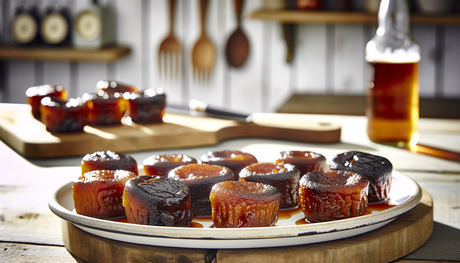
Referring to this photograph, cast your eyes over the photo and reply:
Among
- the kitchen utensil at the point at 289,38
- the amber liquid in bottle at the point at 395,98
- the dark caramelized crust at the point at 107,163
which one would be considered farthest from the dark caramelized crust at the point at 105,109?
the kitchen utensil at the point at 289,38

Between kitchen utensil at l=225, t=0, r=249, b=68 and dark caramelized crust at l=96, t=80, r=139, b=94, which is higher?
kitchen utensil at l=225, t=0, r=249, b=68

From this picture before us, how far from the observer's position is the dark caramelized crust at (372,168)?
0.90 meters

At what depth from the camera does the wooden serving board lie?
67 centimetres

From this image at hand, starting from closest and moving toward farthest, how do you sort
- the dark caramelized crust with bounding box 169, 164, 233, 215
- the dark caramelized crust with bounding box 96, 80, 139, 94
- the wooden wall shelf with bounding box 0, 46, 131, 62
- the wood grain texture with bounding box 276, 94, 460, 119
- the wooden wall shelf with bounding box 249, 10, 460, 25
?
the dark caramelized crust with bounding box 169, 164, 233, 215 < the dark caramelized crust with bounding box 96, 80, 139, 94 < the wood grain texture with bounding box 276, 94, 460, 119 < the wooden wall shelf with bounding box 249, 10, 460, 25 < the wooden wall shelf with bounding box 0, 46, 131, 62

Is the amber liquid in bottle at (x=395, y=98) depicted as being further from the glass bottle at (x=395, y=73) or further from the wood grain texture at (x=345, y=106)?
the wood grain texture at (x=345, y=106)

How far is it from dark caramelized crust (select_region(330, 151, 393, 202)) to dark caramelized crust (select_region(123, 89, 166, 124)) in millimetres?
829

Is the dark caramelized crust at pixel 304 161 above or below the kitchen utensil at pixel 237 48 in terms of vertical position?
below

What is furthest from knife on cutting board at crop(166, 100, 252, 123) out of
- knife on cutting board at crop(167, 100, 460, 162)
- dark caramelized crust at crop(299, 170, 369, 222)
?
dark caramelized crust at crop(299, 170, 369, 222)

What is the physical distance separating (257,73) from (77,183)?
2805 mm

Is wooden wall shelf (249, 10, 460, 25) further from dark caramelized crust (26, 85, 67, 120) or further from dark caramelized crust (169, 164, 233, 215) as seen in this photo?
dark caramelized crust (169, 164, 233, 215)

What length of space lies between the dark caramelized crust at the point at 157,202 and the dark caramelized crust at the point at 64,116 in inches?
32.4

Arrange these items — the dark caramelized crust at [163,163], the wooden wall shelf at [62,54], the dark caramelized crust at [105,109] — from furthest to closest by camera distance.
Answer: the wooden wall shelf at [62,54]
the dark caramelized crust at [105,109]
the dark caramelized crust at [163,163]

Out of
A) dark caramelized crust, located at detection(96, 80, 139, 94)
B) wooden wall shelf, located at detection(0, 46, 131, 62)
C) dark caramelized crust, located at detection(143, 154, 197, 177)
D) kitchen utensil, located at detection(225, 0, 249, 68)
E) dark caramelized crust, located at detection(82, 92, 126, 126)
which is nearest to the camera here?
dark caramelized crust, located at detection(143, 154, 197, 177)

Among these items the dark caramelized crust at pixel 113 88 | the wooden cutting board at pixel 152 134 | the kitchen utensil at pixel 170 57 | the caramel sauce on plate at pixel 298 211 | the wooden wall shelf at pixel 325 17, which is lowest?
the caramel sauce on plate at pixel 298 211
